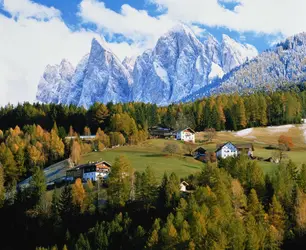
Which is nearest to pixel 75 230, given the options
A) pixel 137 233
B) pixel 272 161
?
pixel 137 233

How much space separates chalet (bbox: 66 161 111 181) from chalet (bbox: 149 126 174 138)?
50408 mm

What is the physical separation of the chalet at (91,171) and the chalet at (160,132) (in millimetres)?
50408

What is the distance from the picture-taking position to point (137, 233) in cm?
6762

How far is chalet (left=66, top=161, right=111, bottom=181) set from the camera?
99.3 m

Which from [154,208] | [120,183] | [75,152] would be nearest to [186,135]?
[75,152]

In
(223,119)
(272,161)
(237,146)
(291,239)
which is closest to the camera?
(291,239)

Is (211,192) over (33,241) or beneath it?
over

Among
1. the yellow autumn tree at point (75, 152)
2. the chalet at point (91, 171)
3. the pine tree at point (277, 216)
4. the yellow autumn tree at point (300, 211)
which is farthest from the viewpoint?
the yellow autumn tree at point (75, 152)

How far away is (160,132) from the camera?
157875 millimetres

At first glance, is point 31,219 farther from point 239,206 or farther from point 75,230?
point 239,206

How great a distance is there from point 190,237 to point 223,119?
343 feet

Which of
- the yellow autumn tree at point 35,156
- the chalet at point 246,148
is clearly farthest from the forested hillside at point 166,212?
the chalet at point 246,148

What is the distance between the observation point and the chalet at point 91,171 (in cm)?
9934

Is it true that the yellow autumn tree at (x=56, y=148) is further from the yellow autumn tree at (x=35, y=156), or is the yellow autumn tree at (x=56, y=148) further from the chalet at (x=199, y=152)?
the chalet at (x=199, y=152)
